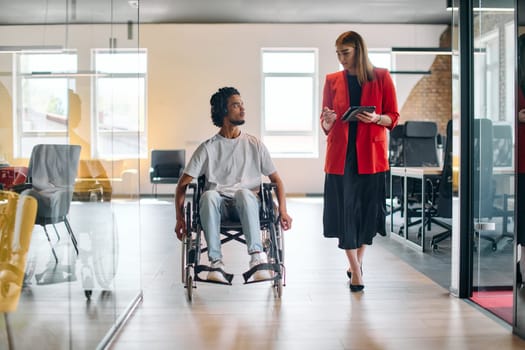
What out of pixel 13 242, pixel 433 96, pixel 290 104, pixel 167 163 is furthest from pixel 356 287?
pixel 433 96

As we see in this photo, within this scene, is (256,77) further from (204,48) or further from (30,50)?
(30,50)

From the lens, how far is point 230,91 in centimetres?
330

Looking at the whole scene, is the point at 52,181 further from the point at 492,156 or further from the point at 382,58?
the point at 382,58

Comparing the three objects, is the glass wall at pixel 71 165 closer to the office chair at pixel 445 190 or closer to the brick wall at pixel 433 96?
the office chair at pixel 445 190

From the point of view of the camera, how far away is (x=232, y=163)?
10.5 feet

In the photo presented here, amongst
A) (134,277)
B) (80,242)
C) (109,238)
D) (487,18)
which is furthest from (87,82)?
(487,18)

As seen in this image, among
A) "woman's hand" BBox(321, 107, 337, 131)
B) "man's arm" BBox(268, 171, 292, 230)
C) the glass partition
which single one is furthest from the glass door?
"man's arm" BBox(268, 171, 292, 230)

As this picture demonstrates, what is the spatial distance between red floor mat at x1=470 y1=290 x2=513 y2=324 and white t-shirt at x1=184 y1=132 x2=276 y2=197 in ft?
4.26

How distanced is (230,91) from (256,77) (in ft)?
23.5

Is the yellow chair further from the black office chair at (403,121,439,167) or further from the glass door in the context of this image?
the black office chair at (403,121,439,167)

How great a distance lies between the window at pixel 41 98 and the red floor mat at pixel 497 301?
2.11m

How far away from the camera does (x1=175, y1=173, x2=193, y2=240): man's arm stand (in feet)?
10.0

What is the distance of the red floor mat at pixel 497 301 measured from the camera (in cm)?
269

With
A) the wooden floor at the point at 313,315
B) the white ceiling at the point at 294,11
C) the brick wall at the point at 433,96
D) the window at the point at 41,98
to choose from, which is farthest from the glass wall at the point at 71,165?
the brick wall at the point at 433,96
